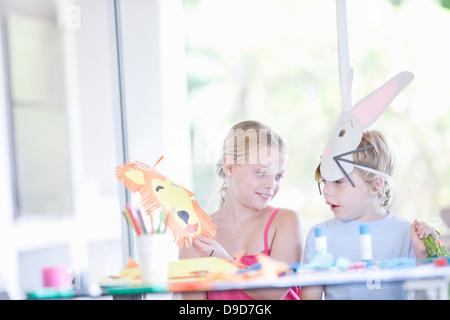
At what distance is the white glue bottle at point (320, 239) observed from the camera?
1.05 metres

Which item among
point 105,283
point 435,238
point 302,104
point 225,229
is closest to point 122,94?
point 225,229

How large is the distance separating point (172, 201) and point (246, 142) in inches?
8.1

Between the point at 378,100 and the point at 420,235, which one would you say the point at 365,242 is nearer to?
the point at 420,235

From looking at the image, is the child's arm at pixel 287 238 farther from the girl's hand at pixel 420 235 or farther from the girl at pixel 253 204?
the girl's hand at pixel 420 235

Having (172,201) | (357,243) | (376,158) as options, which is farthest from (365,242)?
(172,201)

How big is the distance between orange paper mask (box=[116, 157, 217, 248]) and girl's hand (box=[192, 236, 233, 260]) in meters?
0.01

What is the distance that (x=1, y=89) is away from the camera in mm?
2445

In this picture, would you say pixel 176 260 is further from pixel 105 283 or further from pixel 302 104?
pixel 302 104

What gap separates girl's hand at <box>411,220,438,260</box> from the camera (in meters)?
1.05

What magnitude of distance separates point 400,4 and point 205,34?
34.1 inches

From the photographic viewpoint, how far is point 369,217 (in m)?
1.12

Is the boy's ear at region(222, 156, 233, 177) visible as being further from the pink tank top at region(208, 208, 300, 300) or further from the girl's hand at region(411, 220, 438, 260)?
the girl's hand at region(411, 220, 438, 260)

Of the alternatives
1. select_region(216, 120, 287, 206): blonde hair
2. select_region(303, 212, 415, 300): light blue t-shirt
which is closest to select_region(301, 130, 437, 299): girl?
select_region(303, 212, 415, 300): light blue t-shirt
